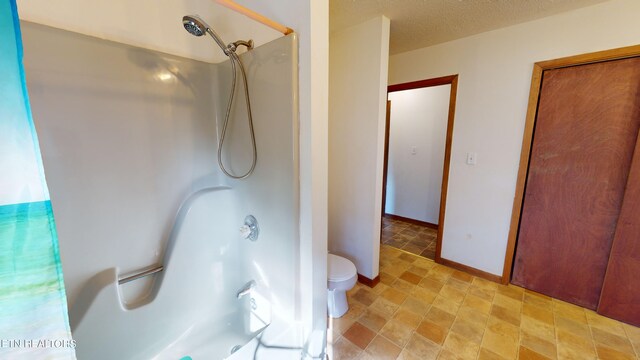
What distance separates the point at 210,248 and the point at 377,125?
1489 millimetres

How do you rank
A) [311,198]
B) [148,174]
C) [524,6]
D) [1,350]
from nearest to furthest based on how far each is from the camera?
[1,350] → [311,198] → [148,174] → [524,6]

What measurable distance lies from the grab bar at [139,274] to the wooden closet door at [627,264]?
3.01 meters

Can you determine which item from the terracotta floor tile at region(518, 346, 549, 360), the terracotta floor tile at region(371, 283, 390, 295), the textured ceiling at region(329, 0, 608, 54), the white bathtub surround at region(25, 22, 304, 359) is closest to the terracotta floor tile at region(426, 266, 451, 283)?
the terracotta floor tile at region(371, 283, 390, 295)

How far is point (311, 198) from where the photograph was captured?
106cm

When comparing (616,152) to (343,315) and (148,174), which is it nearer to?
(343,315)

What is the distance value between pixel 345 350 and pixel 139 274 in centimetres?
130

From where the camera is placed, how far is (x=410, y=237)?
3186 mm

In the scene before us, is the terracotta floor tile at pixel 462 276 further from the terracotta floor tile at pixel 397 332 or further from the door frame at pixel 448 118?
the terracotta floor tile at pixel 397 332

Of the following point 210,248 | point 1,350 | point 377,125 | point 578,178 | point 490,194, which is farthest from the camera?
point 490,194

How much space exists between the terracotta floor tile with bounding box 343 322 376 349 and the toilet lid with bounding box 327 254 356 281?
1.22 feet

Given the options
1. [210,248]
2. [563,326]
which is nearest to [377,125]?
[210,248]

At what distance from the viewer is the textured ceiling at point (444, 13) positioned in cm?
156

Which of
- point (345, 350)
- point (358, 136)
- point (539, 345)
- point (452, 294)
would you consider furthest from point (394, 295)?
point (358, 136)

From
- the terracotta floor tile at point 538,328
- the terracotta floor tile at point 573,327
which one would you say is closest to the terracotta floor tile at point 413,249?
the terracotta floor tile at point 538,328
